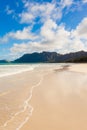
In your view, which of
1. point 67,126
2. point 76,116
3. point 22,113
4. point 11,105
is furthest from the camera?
point 11,105

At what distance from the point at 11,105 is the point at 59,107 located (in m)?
1.96

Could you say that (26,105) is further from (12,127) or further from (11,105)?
(12,127)

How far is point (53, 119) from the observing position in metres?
5.87

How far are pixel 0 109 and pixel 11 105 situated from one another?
2.43 ft

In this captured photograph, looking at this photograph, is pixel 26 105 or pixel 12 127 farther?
pixel 26 105

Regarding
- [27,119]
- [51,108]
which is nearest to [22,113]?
[27,119]

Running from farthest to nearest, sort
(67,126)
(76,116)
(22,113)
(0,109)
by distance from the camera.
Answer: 1. (0,109)
2. (22,113)
3. (76,116)
4. (67,126)

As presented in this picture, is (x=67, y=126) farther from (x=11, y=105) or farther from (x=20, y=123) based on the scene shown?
(x=11, y=105)

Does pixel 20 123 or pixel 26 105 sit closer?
pixel 20 123

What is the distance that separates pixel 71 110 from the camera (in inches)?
266

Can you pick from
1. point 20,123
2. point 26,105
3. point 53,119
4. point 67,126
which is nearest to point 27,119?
point 20,123

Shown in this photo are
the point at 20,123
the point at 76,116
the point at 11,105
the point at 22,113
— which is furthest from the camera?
the point at 11,105

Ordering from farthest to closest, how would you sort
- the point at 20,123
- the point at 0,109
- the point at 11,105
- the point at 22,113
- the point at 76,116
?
1. the point at 11,105
2. the point at 0,109
3. the point at 22,113
4. the point at 76,116
5. the point at 20,123

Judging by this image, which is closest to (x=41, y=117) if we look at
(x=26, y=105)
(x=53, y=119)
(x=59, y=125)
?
(x=53, y=119)
